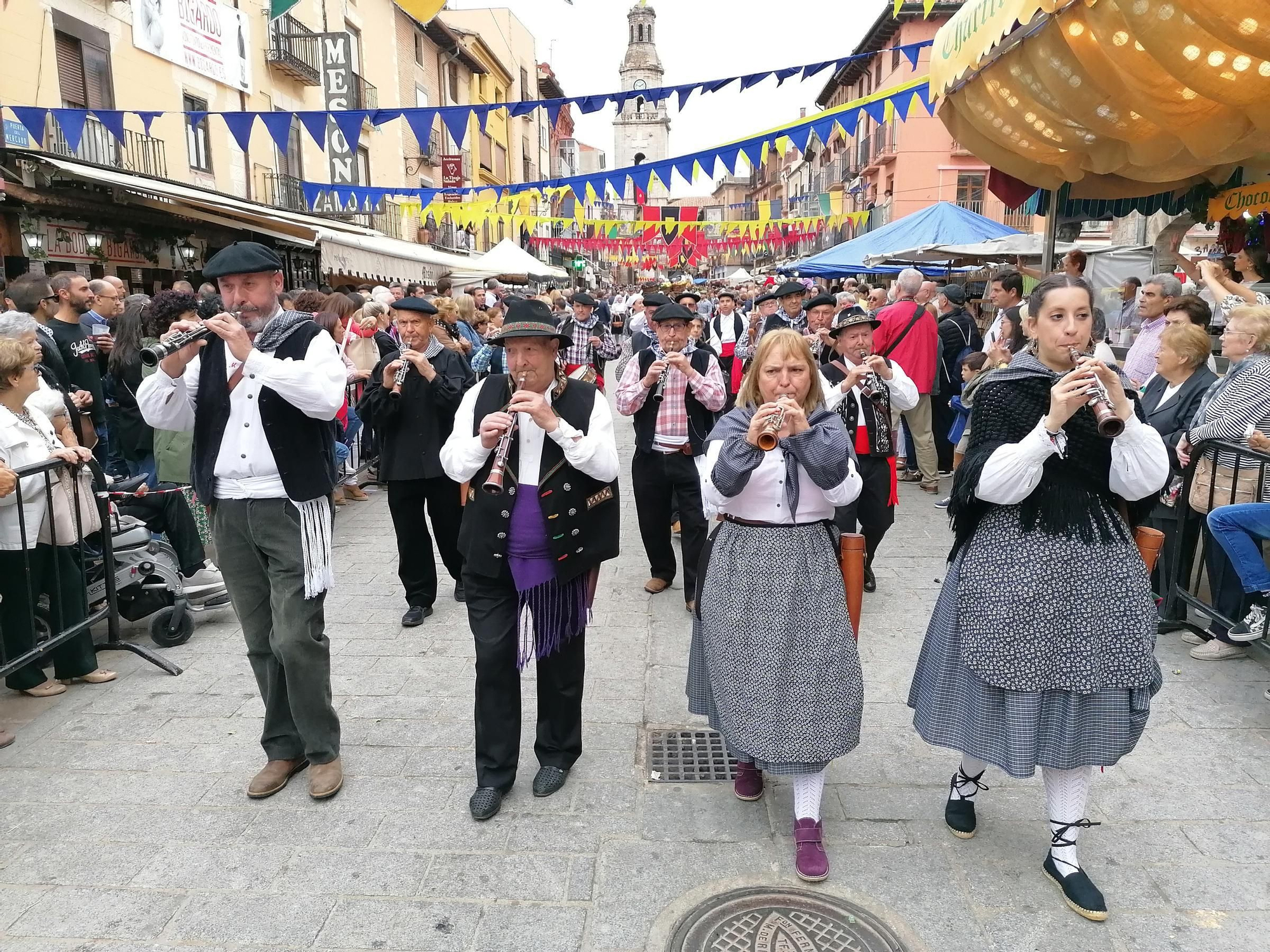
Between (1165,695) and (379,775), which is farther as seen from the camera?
(1165,695)

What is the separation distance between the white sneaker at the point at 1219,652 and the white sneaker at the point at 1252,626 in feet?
0.96

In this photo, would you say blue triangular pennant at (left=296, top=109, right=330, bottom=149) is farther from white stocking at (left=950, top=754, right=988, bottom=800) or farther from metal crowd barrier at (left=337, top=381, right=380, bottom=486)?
white stocking at (left=950, top=754, right=988, bottom=800)

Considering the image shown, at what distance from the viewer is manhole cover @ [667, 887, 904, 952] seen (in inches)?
98.6

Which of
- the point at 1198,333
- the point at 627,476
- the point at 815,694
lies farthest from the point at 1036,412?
the point at 627,476

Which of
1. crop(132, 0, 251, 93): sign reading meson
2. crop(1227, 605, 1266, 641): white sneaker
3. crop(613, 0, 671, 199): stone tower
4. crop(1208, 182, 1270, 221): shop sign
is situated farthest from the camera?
crop(613, 0, 671, 199): stone tower

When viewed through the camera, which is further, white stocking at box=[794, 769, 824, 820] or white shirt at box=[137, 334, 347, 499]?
white shirt at box=[137, 334, 347, 499]

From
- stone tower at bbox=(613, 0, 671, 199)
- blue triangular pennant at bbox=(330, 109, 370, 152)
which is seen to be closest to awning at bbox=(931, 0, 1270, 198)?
blue triangular pennant at bbox=(330, 109, 370, 152)

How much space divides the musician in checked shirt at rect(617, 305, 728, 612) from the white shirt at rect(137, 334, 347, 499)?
89.6 inches

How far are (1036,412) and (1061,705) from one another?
0.90 meters

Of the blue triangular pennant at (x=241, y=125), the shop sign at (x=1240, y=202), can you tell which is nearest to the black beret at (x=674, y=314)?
the shop sign at (x=1240, y=202)

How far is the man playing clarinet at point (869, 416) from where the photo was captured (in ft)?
16.2

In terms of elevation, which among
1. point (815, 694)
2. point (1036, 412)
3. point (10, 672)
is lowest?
point (10, 672)

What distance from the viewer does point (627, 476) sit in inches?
352

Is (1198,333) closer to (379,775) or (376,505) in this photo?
(379,775)
